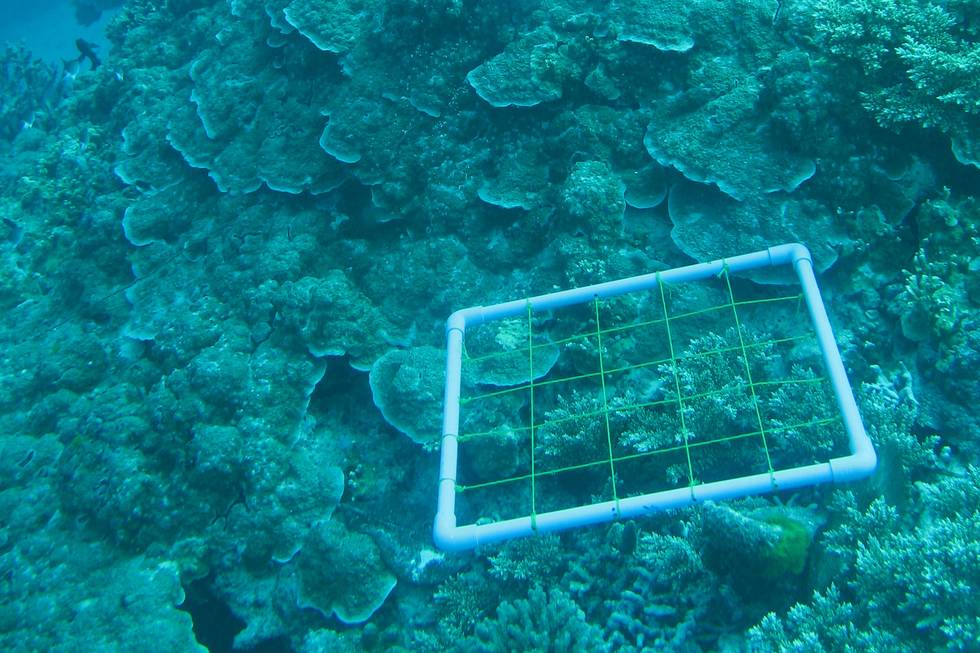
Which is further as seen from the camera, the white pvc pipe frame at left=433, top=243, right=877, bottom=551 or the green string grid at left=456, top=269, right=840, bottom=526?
the green string grid at left=456, top=269, right=840, bottom=526

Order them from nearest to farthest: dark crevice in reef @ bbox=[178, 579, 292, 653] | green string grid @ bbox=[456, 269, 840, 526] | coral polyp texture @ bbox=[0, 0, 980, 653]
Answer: coral polyp texture @ bbox=[0, 0, 980, 653] → green string grid @ bbox=[456, 269, 840, 526] → dark crevice in reef @ bbox=[178, 579, 292, 653]

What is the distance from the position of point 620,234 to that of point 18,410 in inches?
209

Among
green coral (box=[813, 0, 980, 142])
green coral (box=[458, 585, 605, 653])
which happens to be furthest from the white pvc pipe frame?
green coral (box=[813, 0, 980, 142])

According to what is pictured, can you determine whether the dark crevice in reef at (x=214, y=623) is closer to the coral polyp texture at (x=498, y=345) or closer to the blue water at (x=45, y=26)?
the coral polyp texture at (x=498, y=345)

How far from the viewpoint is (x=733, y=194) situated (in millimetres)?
3758

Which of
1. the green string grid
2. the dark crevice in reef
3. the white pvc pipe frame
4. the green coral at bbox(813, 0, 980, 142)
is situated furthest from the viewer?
the dark crevice in reef

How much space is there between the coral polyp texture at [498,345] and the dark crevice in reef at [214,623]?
2 centimetres

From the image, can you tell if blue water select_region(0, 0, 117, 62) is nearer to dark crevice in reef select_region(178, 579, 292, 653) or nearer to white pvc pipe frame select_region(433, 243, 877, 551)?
dark crevice in reef select_region(178, 579, 292, 653)

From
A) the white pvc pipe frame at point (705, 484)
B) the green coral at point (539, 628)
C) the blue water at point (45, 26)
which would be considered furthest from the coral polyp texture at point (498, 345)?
the blue water at point (45, 26)

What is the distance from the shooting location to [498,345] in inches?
153

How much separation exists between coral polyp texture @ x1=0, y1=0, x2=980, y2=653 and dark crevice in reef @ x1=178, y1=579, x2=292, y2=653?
19 mm

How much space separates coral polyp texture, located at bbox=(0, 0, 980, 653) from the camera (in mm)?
2984

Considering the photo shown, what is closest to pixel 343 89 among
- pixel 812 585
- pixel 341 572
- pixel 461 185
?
pixel 461 185

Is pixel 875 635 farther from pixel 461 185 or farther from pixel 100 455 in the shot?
pixel 100 455
